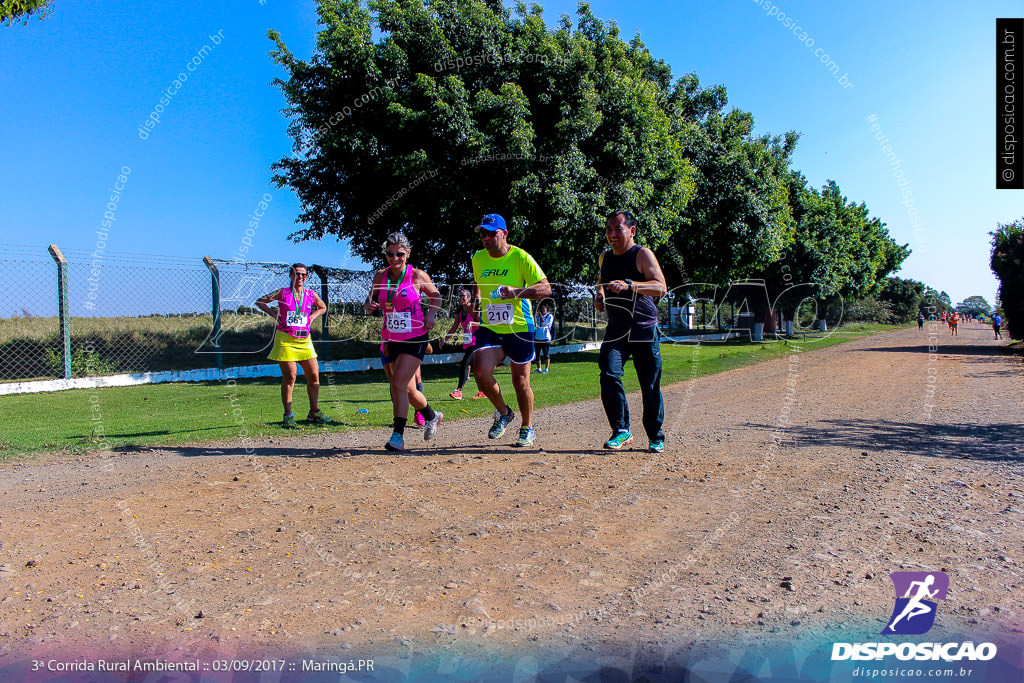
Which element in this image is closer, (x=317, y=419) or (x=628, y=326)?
(x=628, y=326)

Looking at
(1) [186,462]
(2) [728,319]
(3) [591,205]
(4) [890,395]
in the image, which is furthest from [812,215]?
(1) [186,462]

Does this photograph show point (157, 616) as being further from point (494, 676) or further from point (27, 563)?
point (494, 676)

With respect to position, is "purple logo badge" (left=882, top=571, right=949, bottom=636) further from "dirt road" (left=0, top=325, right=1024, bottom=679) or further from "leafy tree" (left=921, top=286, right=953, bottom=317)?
"leafy tree" (left=921, top=286, right=953, bottom=317)

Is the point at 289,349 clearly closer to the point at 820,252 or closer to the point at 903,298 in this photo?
the point at 820,252

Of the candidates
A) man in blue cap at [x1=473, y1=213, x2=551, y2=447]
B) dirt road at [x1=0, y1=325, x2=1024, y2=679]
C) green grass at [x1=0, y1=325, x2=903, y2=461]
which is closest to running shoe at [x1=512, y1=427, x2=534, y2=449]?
dirt road at [x1=0, y1=325, x2=1024, y2=679]

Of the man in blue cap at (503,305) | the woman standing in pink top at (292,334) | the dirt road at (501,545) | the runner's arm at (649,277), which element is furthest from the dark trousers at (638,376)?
the woman standing in pink top at (292,334)

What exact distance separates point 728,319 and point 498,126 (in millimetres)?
36583

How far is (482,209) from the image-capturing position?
1502 centimetres

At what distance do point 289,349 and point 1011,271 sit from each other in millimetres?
22915

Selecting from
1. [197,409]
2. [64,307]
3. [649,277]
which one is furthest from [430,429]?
[64,307]

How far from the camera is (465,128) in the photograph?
13.6 m

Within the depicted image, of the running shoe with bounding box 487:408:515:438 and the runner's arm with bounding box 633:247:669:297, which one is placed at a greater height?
the runner's arm with bounding box 633:247:669:297

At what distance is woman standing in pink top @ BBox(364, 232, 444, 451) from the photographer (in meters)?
6.07

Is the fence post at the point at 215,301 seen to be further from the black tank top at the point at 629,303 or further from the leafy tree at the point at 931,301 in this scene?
the leafy tree at the point at 931,301
